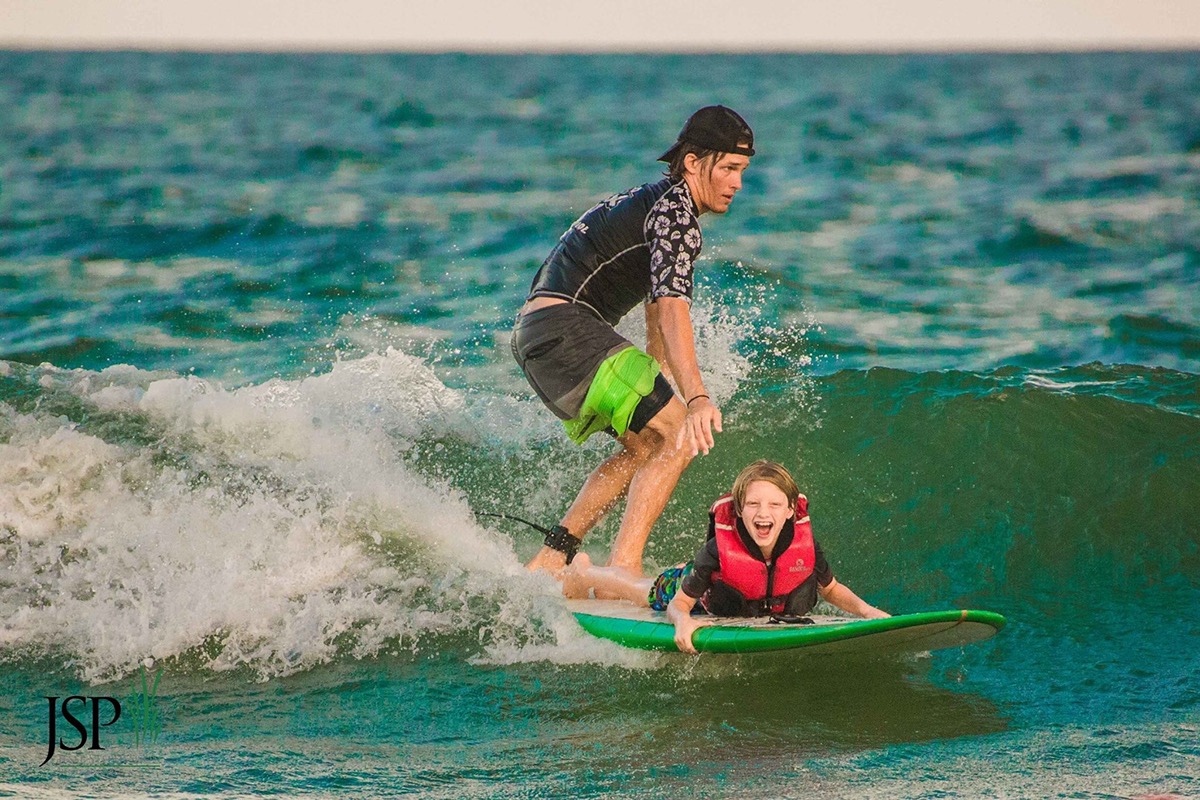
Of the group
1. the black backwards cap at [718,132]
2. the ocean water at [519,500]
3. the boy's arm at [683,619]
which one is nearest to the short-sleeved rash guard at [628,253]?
the black backwards cap at [718,132]

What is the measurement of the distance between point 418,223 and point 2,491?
877cm

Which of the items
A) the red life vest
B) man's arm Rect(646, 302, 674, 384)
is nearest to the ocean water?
the red life vest

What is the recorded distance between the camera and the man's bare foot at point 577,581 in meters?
5.57

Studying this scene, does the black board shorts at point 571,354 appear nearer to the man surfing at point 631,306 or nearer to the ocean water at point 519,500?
the man surfing at point 631,306

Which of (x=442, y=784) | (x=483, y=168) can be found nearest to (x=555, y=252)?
(x=442, y=784)

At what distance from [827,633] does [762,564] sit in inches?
15.4

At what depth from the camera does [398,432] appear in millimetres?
7527

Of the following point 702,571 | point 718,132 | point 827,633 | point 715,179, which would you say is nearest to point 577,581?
Result: point 702,571

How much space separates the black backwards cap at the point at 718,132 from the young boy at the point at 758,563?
1280 mm

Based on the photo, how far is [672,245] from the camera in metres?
5.12

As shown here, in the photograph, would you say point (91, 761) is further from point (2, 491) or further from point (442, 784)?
point (2, 491)

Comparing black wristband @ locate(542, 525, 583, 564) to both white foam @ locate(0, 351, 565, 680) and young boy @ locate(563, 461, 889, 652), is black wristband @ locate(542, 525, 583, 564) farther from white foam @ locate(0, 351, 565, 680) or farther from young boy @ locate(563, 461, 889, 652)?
young boy @ locate(563, 461, 889, 652)

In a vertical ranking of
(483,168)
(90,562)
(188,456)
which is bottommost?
(90,562)

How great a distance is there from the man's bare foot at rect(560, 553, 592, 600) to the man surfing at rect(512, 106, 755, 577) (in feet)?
0.54
